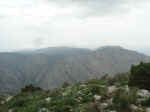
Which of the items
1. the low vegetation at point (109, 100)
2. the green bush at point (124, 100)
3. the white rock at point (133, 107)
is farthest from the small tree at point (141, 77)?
the white rock at point (133, 107)

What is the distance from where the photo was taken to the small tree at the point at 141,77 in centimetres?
1087

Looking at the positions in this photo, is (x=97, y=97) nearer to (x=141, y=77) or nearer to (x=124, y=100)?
(x=124, y=100)

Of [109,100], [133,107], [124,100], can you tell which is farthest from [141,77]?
[133,107]

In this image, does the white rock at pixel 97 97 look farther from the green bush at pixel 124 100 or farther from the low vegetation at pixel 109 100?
the green bush at pixel 124 100

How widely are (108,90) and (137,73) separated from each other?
81.3 inches

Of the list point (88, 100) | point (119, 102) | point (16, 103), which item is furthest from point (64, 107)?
point (16, 103)

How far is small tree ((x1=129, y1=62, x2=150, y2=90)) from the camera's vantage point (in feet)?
35.7

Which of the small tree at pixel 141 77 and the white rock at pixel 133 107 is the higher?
the small tree at pixel 141 77

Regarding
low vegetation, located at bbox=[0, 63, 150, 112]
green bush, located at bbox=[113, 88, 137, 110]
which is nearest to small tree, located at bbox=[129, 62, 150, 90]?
low vegetation, located at bbox=[0, 63, 150, 112]

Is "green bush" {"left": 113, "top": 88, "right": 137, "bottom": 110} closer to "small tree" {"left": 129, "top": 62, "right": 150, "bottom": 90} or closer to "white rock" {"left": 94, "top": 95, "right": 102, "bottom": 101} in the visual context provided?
"white rock" {"left": 94, "top": 95, "right": 102, "bottom": 101}

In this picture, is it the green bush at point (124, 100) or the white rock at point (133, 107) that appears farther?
the green bush at point (124, 100)

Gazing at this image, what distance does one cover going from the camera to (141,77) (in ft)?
36.0

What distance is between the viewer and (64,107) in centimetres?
877

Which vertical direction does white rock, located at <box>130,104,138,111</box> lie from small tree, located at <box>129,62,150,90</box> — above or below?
below
